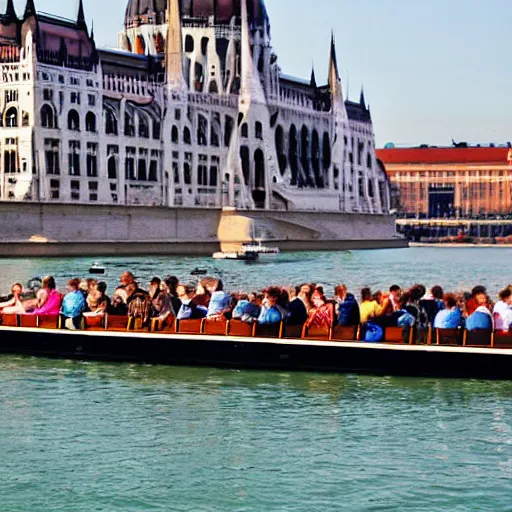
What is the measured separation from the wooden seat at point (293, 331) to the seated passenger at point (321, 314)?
0.67 feet

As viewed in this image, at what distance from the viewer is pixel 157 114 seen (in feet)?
325

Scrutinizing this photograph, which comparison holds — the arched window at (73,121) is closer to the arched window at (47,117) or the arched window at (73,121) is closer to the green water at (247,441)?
the arched window at (47,117)

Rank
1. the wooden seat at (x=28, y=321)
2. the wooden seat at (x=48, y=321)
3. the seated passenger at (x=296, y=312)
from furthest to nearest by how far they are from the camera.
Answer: the wooden seat at (x=28, y=321), the wooden seat at (x=48, y=321), the seated passenger at (x=296, y=312)

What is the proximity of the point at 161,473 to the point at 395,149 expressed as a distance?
155713mm

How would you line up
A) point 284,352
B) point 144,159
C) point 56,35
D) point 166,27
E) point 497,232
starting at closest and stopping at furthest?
A: point 284,352 → point 56,35 → point 144,159 → point 166,27 → point 497,232

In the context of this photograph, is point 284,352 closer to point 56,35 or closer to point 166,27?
point 56,35

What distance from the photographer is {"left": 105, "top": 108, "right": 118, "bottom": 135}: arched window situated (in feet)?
311

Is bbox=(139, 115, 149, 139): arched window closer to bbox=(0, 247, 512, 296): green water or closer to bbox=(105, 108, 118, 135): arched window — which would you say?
bbox=(105, 108, 118, 135): arched window

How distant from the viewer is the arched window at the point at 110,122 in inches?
3733

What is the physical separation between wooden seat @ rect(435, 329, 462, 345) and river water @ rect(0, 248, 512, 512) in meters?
0.67

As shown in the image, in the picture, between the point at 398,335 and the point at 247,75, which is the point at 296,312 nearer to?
the point at 398,335

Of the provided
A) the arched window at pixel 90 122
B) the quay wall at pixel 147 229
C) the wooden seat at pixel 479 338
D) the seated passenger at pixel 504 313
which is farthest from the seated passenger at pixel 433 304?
the arched window at pixel 90 122

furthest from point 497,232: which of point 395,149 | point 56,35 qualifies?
point 56,35

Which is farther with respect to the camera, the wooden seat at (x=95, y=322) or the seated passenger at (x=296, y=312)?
the wooden seat at (x=95, y=322)
